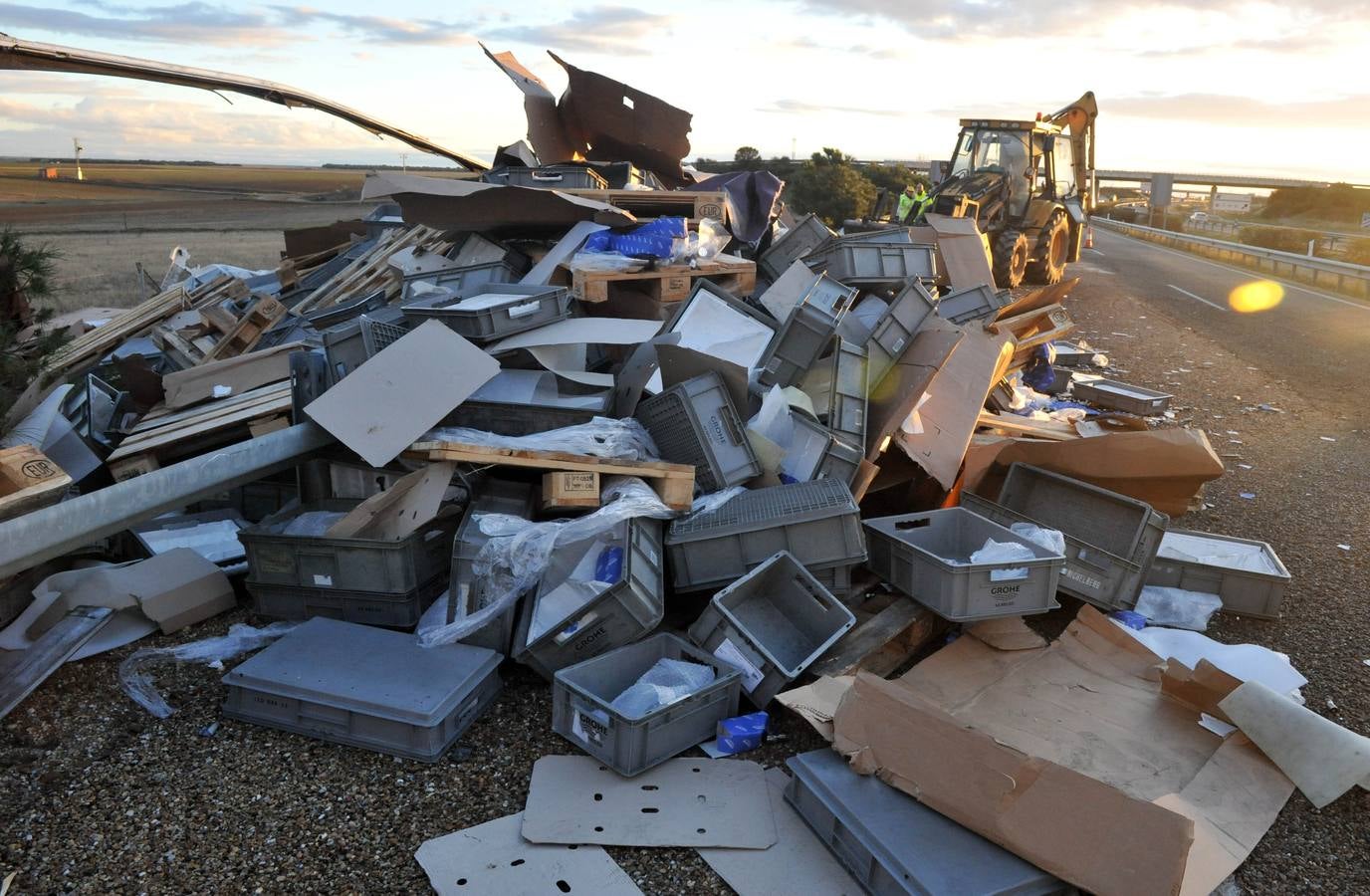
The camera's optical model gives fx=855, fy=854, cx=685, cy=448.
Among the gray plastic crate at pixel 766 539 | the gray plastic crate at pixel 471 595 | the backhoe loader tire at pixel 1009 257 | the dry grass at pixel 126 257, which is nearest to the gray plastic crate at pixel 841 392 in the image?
the gray plastic crate at pixel 766 539

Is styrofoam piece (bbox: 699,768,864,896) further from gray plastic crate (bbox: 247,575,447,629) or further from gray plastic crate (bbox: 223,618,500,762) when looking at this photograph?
gray plastic crate (bbox: 247,575,447,629)

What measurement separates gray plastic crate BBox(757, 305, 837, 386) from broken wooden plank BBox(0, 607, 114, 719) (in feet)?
10.6

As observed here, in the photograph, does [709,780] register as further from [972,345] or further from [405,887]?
[972,345]

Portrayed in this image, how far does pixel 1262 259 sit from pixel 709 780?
876 inches

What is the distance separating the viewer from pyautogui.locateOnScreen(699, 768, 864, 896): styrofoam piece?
252 cm

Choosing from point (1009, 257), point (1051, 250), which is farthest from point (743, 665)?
point (1051, 250)

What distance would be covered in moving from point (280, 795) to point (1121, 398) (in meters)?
6.70

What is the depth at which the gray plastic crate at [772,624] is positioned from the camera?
10.8 feet

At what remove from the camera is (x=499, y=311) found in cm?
434

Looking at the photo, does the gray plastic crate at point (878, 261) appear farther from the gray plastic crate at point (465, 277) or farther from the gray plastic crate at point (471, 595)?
the gray plastic crate at point (471, 595)

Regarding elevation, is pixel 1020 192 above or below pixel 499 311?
above

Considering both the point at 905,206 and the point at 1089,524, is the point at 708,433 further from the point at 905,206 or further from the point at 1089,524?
the point at 905,206

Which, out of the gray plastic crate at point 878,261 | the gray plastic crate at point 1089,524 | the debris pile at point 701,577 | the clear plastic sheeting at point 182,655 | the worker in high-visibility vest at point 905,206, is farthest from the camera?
the worker in high-visibility vest at point 905,206

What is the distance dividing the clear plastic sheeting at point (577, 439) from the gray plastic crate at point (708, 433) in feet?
0.63
